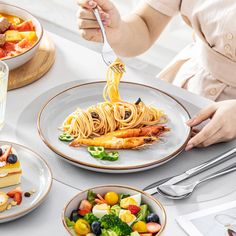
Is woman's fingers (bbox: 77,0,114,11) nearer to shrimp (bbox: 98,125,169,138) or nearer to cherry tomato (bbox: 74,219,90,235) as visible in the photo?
shrimp (bbox: 98,125,169,138)

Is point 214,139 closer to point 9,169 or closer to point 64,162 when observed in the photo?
point 64,162

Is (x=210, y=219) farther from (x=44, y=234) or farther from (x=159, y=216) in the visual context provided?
(x=44, y=234)

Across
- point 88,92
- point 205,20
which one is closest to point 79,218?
point 88,92

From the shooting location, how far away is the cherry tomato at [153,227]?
1.27 meters

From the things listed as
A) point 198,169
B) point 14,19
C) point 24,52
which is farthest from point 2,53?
point 198,169

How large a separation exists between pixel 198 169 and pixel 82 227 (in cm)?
41

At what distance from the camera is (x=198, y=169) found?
1567 mm

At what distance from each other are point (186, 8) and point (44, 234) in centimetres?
95

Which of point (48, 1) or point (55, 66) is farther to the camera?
point (48, 1)

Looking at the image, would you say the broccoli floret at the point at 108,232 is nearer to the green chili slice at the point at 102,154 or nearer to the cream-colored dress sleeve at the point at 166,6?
the green chili slice at the point at 102,154

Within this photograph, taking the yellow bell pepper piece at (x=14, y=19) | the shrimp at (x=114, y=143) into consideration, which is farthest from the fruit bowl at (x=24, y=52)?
the shrimp at (x=114, y=143)

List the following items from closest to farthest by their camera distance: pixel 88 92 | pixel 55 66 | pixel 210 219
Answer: pixel 210 219 < pixel 88 92 < pixel 55 66

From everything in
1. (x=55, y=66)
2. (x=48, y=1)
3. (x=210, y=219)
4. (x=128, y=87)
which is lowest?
(x=48, y=1)

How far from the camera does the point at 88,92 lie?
5.96ft
